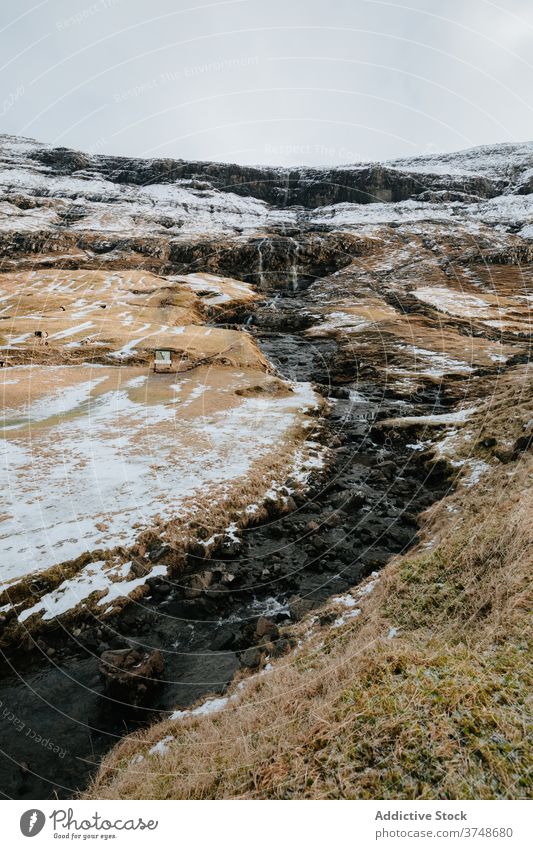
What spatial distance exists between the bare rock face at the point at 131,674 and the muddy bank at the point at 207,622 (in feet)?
0.74

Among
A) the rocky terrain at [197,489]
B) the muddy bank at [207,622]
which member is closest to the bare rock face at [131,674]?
the rocky terrain at [197,489]

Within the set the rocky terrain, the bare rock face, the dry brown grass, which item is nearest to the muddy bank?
the rocky terrain

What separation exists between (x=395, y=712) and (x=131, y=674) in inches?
293

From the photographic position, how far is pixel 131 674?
973 centimetres

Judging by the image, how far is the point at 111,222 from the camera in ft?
512

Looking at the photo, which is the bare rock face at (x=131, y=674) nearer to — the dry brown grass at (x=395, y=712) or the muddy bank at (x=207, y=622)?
the muddy bank at (x=207, y=622)

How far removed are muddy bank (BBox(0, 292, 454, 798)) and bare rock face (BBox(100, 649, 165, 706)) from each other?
0.74 feet

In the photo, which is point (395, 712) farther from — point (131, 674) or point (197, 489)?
point (197, 489)

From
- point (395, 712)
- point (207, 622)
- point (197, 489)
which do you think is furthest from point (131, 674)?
point (197, 489)

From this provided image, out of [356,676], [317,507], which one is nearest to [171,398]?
[317,507]

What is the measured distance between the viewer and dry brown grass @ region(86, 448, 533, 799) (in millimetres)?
4375

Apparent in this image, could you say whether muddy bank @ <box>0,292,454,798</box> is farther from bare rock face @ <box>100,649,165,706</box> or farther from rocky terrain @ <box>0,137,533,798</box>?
bare rock face @ <box>100,649,165,706</box>

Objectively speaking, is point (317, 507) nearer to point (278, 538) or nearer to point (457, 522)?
point (278, 538)
